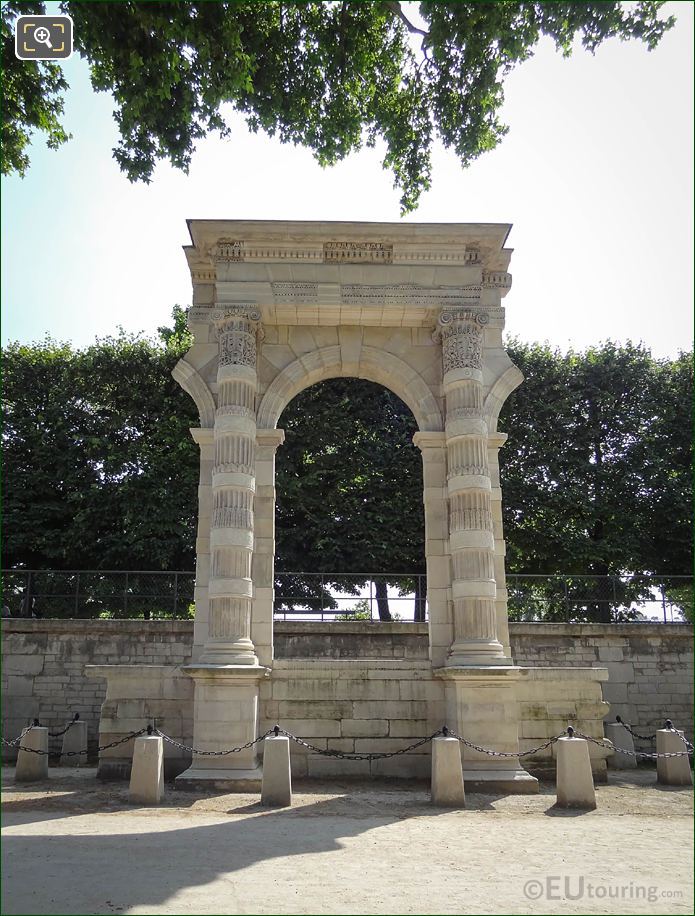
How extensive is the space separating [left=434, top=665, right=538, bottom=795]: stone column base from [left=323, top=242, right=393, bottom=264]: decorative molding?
667 centimetres

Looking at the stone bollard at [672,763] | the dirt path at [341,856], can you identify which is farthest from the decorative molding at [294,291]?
the stone bollard at [672,763]

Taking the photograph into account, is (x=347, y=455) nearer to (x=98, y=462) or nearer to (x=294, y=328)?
(x=98, y=462)

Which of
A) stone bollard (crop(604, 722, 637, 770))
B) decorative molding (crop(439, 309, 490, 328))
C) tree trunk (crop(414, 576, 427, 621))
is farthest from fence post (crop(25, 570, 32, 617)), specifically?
stone bollard (crop(604, 722, 637, 770))

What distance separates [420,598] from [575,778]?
35.2 ft

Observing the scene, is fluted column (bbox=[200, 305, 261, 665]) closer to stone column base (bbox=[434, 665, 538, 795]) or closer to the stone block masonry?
stone column base (bbox=[434, 665, 538, 795])

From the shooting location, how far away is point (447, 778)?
930 centimetres

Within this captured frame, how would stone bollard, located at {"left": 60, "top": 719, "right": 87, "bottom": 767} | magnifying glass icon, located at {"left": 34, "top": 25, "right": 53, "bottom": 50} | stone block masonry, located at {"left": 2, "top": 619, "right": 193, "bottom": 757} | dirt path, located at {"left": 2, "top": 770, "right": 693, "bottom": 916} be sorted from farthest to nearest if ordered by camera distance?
stone block masonry, located at {"left": 2, "top": 619, "right": 193, "bottom": 757}
stone bollard, located at {"left": 60, "top": 719, "right": 87, "bottom": 767}
magnifying glass icon, located at {"left": 34, "top": 25, "right": 53, "bottom": 50}
dirt path, located at {"left": 2, "top": 770, "right": 693, "bottom": 916}

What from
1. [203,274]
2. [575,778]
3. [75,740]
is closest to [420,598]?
[75,740]

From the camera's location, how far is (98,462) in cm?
2183

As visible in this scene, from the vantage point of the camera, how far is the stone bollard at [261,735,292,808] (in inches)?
357

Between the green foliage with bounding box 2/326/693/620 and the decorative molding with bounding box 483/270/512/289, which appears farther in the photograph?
the green foliage with bounding box 2/326/693/620

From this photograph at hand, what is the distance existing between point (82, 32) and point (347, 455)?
1511cm

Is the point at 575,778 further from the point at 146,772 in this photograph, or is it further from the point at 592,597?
the point at 592,597

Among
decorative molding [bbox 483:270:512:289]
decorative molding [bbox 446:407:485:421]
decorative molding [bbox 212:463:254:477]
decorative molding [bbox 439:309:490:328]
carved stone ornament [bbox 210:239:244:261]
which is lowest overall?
decorative molding [bbox 212:463:254:477]
